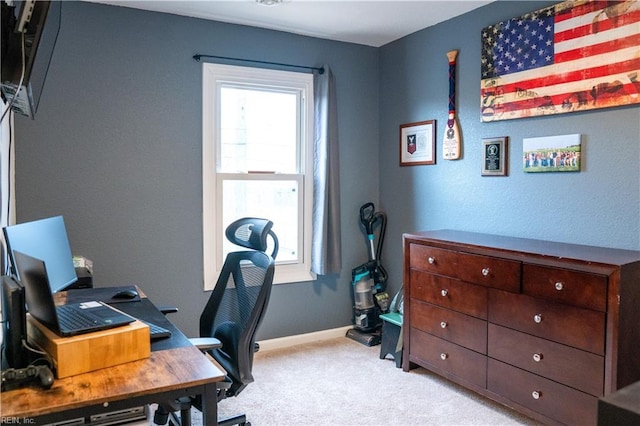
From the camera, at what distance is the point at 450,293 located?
2986 mm

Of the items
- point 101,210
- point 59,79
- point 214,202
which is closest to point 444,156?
point 214,202

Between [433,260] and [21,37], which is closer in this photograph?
[21,37]

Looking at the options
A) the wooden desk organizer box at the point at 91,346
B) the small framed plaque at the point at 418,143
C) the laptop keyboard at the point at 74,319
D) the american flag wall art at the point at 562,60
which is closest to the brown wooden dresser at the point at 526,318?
the small framed plaque at the point at 418,143

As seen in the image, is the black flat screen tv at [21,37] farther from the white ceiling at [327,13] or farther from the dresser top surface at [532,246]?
the dresser top surface at [532,246]

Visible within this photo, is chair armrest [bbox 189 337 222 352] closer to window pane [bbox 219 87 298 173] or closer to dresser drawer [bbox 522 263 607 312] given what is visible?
dresser drawer [bbox 522 263 607 312]

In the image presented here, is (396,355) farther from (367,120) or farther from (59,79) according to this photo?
(59,79)

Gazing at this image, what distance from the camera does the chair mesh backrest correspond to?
2160 mm

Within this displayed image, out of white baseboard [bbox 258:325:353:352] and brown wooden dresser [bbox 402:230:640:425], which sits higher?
brown wooden dresser [bbox 402:230:640:425]

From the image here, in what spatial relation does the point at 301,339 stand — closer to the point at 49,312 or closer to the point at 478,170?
the point at 478,170

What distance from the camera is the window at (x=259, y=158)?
3541 mm

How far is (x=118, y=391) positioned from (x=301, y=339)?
267cm

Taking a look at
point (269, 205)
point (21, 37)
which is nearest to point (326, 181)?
point (269, 205)

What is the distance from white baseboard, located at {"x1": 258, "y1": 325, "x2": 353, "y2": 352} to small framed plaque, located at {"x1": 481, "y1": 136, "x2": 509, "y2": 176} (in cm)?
181

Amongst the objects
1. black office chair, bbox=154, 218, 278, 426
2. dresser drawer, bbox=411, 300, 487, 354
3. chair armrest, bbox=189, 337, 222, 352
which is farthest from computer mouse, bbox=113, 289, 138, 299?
dresser drawer, bbox=411, 300, 487, 354
